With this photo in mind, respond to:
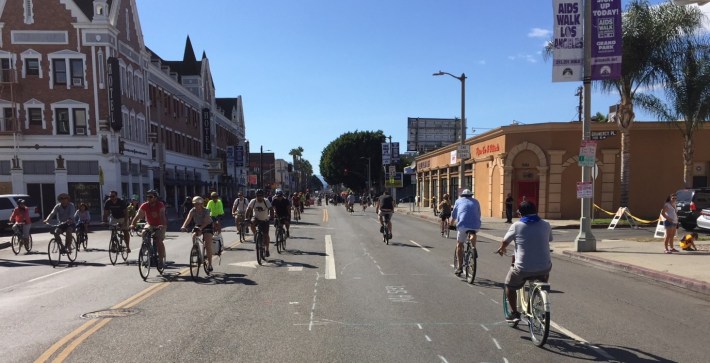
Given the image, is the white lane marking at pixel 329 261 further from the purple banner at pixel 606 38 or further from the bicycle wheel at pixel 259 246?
the purple banner at pixel 606 38

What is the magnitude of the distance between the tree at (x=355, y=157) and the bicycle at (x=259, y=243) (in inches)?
2691

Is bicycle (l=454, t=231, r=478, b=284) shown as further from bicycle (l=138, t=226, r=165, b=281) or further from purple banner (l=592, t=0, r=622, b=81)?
→ purple banner (l=592, t=0, r=622, b=81)

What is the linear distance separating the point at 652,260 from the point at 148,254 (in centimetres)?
1189

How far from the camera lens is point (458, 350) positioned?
217 inches

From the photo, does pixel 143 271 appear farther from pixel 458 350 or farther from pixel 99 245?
pixel 99 245

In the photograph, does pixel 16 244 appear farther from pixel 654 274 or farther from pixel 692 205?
pixel 692 205

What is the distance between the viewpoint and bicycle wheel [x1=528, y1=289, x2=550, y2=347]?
217 inches

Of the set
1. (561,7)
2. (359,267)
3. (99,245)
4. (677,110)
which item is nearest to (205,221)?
(359,267)

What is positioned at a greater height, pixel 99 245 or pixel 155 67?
pixel 155 67

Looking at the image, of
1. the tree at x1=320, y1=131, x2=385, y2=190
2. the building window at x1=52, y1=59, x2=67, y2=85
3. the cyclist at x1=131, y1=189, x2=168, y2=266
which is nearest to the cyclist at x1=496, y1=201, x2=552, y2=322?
the cyclist at x1=131, y1=189, x2=168, y2=266

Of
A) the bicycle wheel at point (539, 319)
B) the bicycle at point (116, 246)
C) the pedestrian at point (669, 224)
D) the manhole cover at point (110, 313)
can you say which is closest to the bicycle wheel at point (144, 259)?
the manhole cover at point (110, 313)

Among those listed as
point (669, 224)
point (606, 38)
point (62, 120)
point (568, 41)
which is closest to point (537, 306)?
point (669, 224)

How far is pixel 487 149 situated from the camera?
107ft

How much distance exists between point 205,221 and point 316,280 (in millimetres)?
2670
